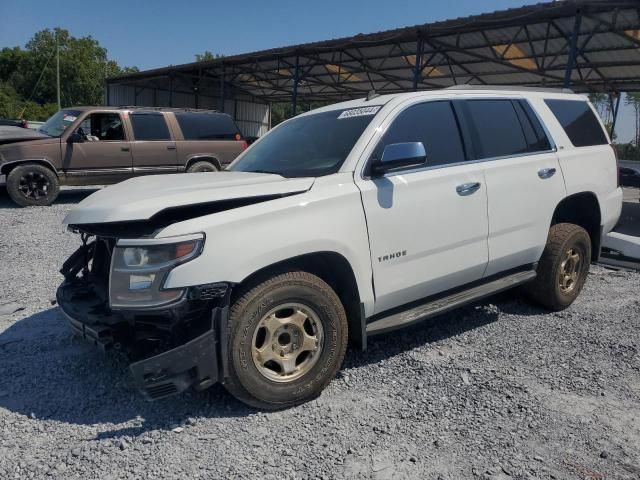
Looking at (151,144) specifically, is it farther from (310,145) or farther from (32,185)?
(310,145)

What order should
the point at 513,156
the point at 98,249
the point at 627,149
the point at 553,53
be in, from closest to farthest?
1. the point at 98,249
2. the point at 513,156
3. the point at 553,53
4. the point at 627,149

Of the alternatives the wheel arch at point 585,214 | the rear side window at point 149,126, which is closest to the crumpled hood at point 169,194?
the wheel arch at point 585,214

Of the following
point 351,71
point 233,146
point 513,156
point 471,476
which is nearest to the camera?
point 471,476

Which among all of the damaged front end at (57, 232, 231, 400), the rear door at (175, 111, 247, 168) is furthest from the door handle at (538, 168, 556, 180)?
the rear door at (175, 111, 247, 168)

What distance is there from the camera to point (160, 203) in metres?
2.74

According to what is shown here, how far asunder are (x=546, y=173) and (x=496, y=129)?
23.3 inches

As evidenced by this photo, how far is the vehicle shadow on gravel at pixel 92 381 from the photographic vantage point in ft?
9.62

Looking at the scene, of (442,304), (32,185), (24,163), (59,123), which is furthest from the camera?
(59,123)

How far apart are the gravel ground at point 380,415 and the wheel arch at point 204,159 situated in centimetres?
732

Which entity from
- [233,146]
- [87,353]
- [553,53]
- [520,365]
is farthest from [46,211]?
[553,53]

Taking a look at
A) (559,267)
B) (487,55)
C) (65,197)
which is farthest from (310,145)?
(487,55)

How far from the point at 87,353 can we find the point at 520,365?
10.1 feet

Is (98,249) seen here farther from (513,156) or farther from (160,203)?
(513,156)

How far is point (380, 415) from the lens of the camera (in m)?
2.96
